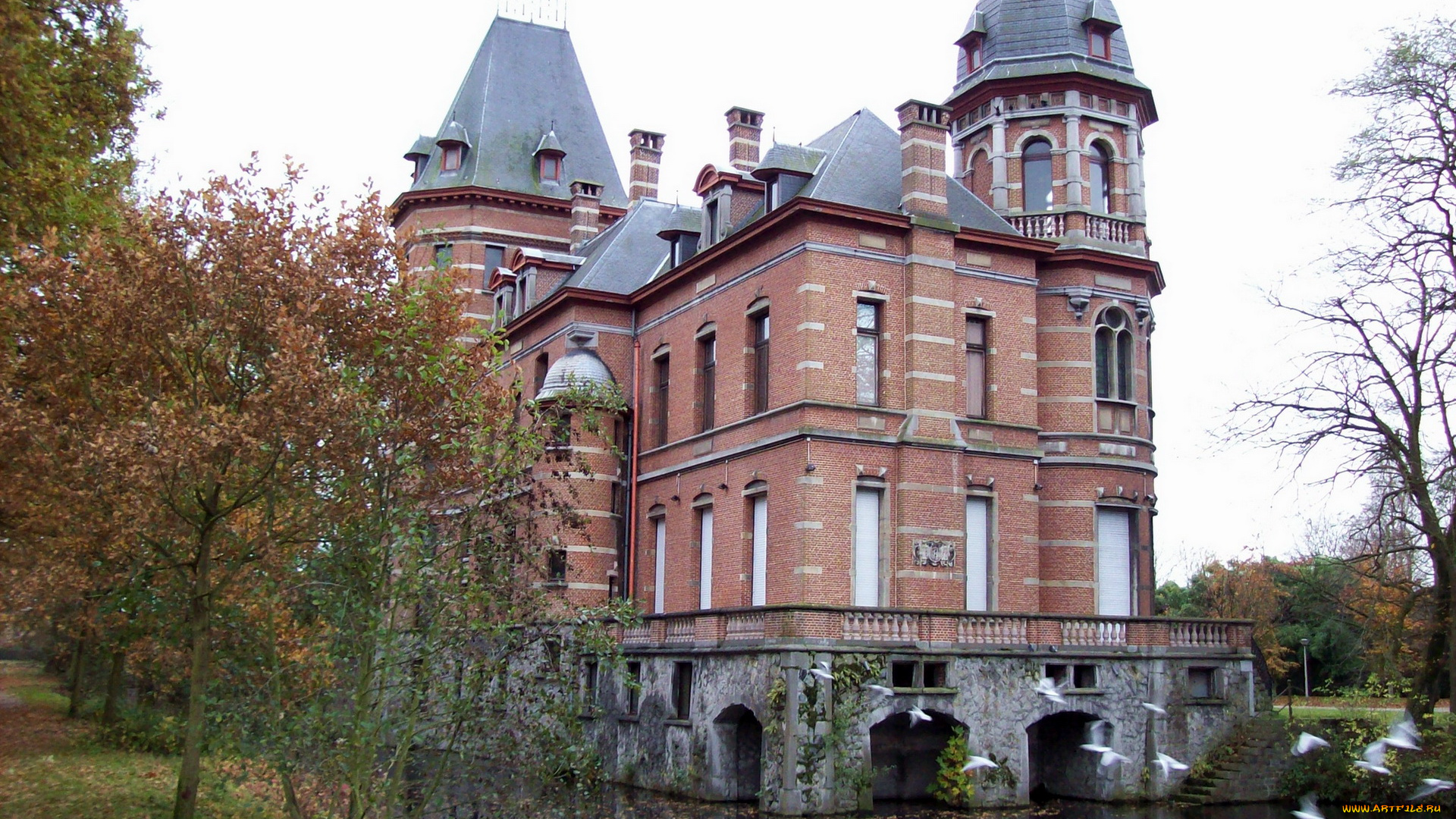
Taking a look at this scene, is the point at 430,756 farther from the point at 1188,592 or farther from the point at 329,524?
the point at 1188,592

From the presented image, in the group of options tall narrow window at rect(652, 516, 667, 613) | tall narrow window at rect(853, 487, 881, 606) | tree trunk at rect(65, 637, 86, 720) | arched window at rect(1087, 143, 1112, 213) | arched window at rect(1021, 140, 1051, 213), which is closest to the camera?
tall narrow window at rect(853, 487, 881, 606)

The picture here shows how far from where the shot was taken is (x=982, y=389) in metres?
27.0

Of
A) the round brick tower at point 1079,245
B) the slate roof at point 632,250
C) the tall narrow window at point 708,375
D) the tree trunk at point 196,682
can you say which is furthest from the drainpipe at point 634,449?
the tree trunk at point 196,682

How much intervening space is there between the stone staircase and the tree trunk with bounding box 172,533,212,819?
54.2ft

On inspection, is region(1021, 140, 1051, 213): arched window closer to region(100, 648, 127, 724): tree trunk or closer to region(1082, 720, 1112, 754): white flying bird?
region(1082, 720, 1112, 754): white flying bird

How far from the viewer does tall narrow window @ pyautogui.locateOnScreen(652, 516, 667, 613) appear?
30172 millimetres

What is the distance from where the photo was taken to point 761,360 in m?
27.1

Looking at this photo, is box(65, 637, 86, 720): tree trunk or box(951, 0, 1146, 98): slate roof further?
box(65, 637, 86, 720): tree trunk

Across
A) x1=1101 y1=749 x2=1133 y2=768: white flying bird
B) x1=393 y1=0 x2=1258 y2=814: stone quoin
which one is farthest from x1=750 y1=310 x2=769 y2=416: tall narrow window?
x1=1101 y1=749 x2=1133 y2=768: white flying bird

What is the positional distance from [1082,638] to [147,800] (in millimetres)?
15926

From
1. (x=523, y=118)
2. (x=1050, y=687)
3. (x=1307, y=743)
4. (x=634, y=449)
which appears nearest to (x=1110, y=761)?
(x=1050, y=687)

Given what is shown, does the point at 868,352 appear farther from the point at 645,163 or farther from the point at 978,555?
the point at 645,163

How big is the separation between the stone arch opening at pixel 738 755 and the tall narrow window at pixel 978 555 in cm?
526

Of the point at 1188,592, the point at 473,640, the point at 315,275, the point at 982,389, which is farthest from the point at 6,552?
the point at 1188,592
